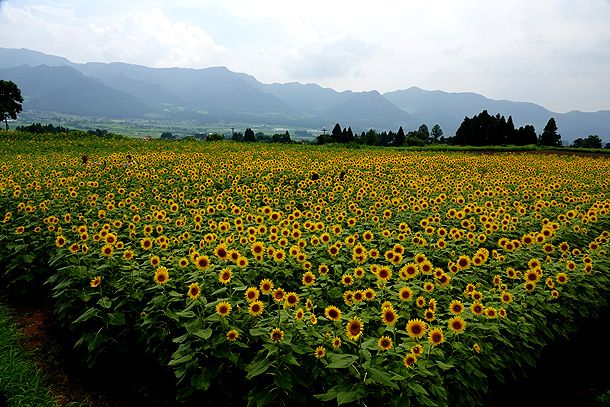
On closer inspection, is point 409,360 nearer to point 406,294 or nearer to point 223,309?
point 406,294

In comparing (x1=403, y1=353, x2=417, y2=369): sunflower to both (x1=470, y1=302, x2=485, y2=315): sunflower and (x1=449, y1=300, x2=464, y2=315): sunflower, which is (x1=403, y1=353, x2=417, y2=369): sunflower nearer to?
(x1=449, y1=300, x2=464, y2=315): sunflower

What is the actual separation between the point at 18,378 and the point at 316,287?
3474 mm

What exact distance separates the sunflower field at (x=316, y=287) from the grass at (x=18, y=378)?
1.93ft

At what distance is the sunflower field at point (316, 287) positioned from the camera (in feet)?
10.5

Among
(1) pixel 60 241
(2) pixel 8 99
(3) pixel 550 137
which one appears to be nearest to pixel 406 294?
(1) pixel 60 241

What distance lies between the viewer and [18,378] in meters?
4.52

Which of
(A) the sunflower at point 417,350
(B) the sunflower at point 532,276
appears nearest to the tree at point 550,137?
(B) the sunflower at point 532,276

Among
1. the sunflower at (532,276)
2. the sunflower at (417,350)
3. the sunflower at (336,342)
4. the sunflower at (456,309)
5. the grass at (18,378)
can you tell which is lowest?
the grass at (18,378)

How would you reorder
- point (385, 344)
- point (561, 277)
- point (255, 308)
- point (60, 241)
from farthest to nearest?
point (60, 241) → point (561, 277) → point (255, 308) → point (385, 344)

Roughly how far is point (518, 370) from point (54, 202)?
27.3 ft

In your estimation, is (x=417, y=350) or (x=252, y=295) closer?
(x=417, y=350)

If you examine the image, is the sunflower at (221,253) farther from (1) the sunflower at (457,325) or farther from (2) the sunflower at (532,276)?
(2) the sunflower at (532,276)

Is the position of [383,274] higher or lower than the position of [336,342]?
higher

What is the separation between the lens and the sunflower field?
3.20 metres
